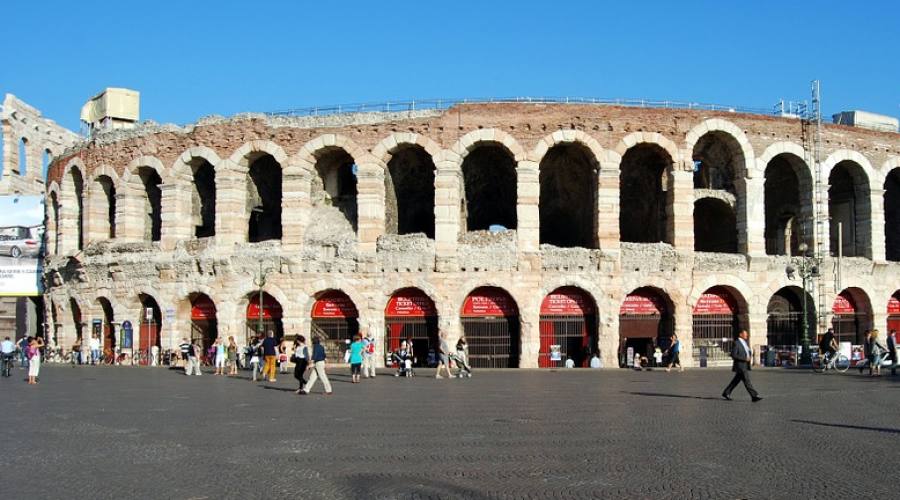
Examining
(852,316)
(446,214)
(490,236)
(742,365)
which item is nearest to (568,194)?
(490,236)

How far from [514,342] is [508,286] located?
2.14 m

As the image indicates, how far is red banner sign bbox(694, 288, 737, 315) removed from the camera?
29.8 m

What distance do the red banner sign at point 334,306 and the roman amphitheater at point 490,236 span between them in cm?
6

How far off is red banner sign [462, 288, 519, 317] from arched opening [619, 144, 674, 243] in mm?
6638

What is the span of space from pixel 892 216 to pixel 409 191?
21.4 m

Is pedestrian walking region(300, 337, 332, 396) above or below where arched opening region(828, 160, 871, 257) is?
below

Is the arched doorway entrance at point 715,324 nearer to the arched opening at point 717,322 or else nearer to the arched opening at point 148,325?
the arched opening at point 717,322

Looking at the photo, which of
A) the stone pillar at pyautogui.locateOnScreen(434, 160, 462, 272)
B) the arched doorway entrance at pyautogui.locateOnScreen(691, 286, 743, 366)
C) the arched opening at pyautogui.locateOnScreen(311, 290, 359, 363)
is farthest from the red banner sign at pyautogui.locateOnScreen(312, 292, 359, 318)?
the arched doorway entrance at pyautogui.locateOnScreen(691, 286, 743, 366)

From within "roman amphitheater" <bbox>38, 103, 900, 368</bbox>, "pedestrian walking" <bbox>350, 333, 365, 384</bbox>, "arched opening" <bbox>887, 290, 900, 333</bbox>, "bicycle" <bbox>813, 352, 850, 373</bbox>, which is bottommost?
"bicycle" <bbox>813, 352, 850, 373</bbox>

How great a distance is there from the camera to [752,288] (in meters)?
29.5

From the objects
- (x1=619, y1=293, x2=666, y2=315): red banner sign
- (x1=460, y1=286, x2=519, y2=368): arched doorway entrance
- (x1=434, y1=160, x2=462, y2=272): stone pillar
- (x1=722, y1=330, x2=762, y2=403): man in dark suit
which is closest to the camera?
(x1=722, y1=330, x2=762, y2=403): man in dark suit

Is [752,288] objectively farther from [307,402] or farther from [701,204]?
[307,402]

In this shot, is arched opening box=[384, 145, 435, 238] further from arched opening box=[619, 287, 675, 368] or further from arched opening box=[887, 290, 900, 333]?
arched opening box=[887, 290, 900, 333]

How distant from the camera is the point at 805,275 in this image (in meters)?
29.6
